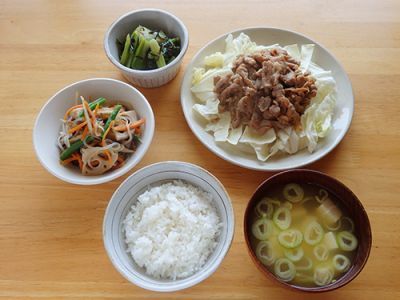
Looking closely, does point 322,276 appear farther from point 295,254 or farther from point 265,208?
point 265,208

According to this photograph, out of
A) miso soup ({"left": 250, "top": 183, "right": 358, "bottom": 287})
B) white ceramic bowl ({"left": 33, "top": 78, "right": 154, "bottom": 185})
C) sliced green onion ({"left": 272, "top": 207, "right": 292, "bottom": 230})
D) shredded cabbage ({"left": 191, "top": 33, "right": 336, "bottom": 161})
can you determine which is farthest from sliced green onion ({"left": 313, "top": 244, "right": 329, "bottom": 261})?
white ceramic bowl ({"left": 33, "top": 78, "right": 154, "bottom": 185})

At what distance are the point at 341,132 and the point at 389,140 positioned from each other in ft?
0.77

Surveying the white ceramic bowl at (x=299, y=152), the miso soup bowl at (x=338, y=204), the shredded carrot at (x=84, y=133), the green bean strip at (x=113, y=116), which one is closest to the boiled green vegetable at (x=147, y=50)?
the white ceramic bowl at (x=299, y=152)

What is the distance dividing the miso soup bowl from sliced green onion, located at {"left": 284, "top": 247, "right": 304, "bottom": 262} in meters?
0.10

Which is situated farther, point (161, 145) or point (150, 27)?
point (150, 27)

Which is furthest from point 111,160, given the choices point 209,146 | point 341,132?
point 341,132

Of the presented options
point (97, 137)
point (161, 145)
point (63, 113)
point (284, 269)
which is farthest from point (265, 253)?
point (63, 113)

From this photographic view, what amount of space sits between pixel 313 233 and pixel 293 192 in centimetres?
16

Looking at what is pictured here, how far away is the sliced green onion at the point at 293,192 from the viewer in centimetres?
142

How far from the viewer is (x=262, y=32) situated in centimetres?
188

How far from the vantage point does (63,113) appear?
1.66 meters

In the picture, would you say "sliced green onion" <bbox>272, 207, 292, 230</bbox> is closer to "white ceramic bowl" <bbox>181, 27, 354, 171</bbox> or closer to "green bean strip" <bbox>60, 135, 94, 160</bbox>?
"white ceramic bowl" <bbox>181, 27, 354, 171</bbox>

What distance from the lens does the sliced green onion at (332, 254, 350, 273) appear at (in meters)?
1.31

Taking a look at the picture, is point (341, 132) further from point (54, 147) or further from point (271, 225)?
point (54, 147)
